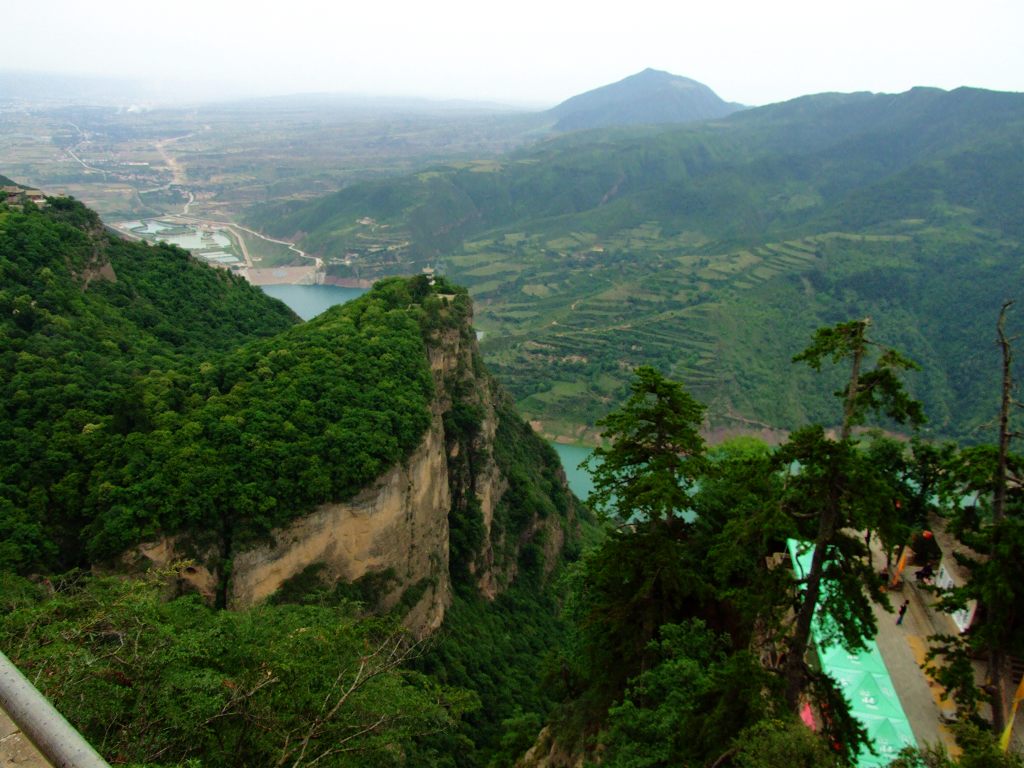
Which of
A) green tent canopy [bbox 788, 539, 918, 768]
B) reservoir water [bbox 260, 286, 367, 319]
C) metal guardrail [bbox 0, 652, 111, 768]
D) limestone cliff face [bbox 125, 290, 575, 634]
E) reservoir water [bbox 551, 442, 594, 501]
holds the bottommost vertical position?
reservoir water [bbox 551, 442, 594, 501]

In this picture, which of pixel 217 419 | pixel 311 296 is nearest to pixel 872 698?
pixel 217 419

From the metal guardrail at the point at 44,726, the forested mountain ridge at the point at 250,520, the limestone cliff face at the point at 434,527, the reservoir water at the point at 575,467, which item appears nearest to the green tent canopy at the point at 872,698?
the forested mountain ridge at the point at 250,520

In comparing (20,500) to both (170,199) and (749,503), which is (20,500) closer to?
(749,503)

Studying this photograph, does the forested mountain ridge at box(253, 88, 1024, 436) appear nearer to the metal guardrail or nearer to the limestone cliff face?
the limestone cliff face

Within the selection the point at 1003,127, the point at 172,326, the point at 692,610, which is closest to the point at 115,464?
the point at 172,326

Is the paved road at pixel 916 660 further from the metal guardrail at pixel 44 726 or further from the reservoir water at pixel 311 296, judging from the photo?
the reservoir water at pixel 311 296

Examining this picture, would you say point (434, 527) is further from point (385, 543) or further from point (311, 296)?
point (311, 296)

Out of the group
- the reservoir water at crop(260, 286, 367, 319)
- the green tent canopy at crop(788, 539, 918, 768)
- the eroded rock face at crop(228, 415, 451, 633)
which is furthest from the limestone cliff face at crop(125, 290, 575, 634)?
the reservoir water at crop(260, 286, 367, 319)
